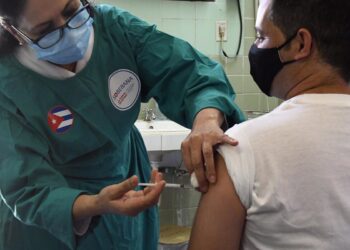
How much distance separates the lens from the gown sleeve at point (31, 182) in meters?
0.97

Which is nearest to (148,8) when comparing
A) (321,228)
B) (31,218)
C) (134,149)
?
(134,149)

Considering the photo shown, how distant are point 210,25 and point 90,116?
6.06ft

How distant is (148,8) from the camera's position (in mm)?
2633

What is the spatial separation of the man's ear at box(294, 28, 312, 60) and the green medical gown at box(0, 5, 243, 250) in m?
0.23

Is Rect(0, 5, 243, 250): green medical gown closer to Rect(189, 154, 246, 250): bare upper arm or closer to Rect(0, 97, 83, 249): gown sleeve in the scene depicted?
Rect(0, 97, 83, 249): gown sleeve

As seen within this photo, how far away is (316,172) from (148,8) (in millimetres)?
2033

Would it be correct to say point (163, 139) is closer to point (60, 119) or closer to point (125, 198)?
point (60, 119)

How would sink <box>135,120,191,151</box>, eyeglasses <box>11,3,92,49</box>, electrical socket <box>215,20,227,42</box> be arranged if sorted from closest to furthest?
eyeglasses <box>11,3,92,49</box> → sink <box>135,120,191,151</box> → electrical socket <box>215,20,227,42</box>

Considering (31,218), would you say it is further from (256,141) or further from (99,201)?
(256,141)

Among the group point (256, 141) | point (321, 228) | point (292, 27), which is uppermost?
point (292, 27)

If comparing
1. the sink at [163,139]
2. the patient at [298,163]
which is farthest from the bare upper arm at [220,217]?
the sink at [163,139]

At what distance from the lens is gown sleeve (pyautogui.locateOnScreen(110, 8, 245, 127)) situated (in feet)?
3.60

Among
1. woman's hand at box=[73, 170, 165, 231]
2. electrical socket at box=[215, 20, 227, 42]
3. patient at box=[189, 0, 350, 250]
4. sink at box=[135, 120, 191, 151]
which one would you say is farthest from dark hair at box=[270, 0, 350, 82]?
electrical socket at box=[215, 20, 227, 42]

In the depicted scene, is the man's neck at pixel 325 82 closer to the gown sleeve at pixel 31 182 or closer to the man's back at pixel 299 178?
the man's back at pixel 299 178
